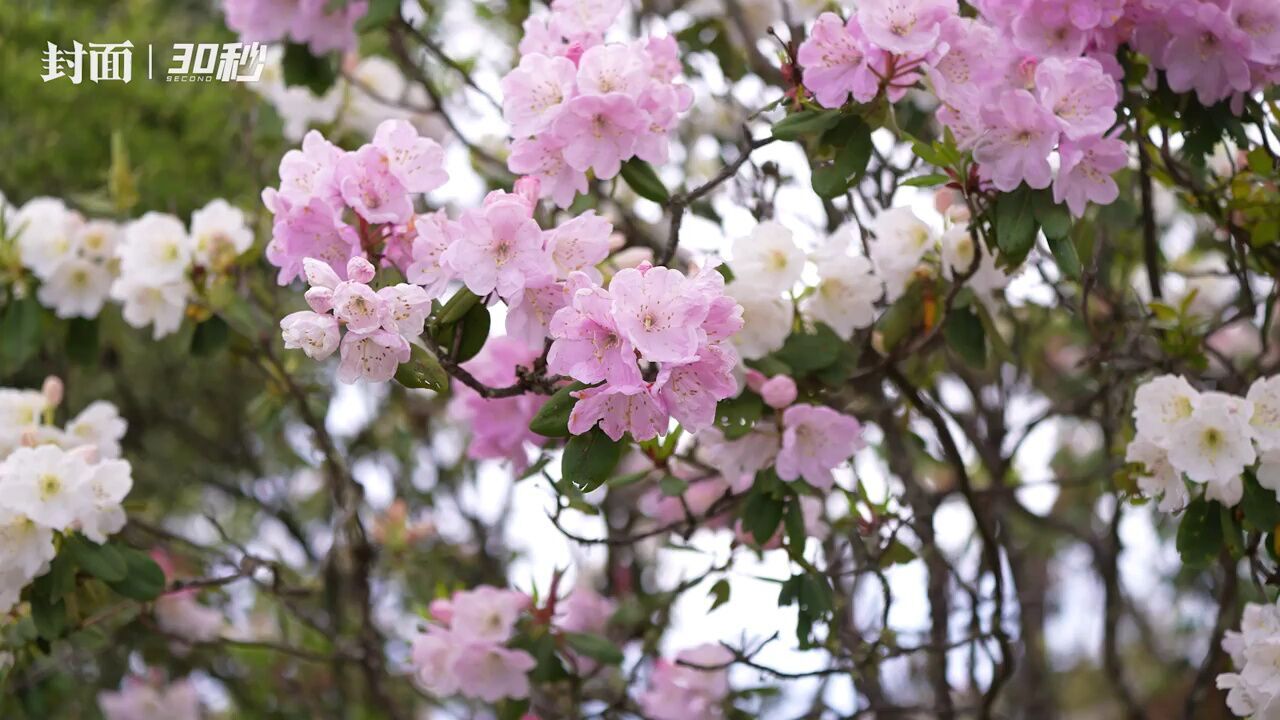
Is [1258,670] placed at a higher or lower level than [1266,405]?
lower

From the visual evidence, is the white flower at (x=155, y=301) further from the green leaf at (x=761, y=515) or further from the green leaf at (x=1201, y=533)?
the green leaf at (x=1201, y=533)

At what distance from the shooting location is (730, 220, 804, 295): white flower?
66.9 inches

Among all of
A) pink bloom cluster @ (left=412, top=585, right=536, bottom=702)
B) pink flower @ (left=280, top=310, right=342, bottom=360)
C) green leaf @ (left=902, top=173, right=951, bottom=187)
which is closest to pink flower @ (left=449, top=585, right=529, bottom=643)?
pink bloom cluster @ (left=412, top=585, right=536, bottom=702)

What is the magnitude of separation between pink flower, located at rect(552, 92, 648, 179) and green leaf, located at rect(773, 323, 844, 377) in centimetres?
38

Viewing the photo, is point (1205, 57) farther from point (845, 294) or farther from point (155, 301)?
point (155, 301)

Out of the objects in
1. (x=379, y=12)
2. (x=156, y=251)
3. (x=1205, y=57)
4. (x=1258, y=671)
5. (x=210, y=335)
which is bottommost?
(x=1258, y=671)

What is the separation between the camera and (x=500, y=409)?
1.77 metres

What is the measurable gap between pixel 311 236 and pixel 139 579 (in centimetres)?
74

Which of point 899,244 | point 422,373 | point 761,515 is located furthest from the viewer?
point 899,244

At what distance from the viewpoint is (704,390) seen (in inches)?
50.0

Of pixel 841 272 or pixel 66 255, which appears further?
pixel 66 255

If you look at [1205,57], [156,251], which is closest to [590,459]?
[1205,57]

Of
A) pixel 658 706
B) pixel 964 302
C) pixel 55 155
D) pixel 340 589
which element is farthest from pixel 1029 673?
pixel 55 155

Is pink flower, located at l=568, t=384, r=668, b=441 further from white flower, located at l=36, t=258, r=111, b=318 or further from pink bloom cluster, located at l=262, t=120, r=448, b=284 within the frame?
white flower, located at l=36, t=258, r=111, b=318
